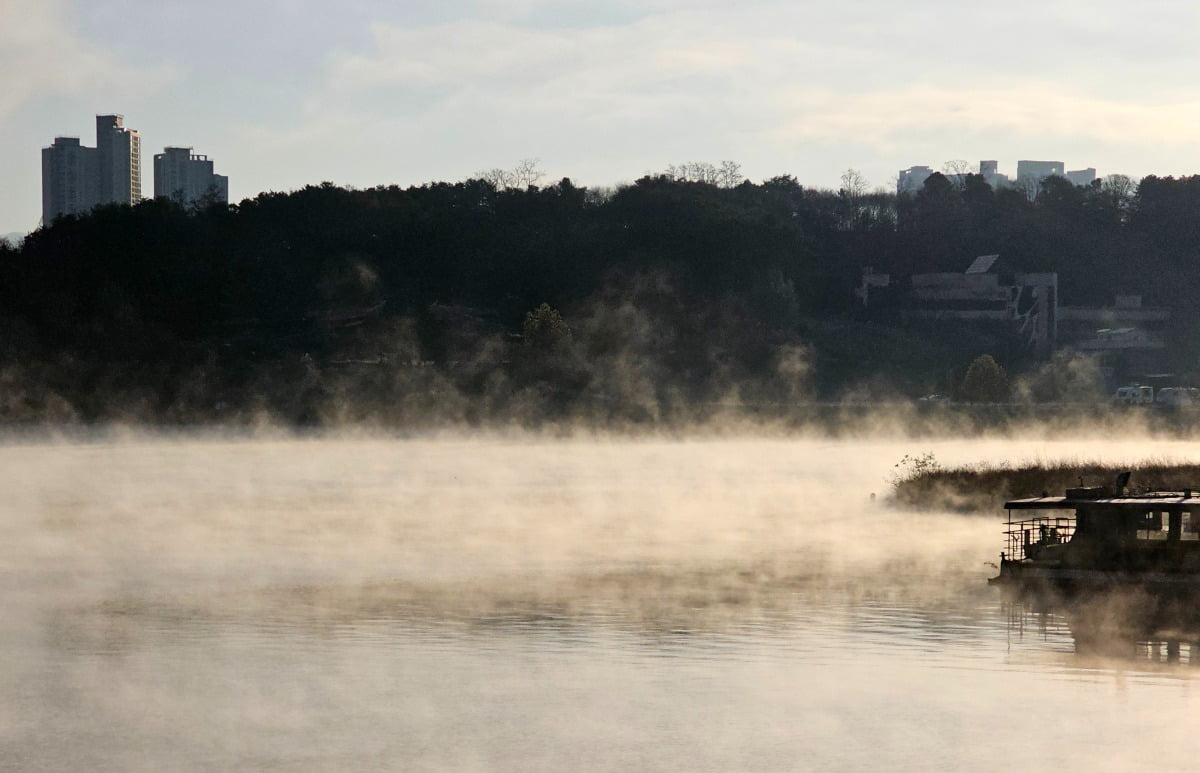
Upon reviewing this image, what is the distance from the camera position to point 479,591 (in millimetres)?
48062

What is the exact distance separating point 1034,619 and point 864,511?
32.3 meters

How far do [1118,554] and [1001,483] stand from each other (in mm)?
27386

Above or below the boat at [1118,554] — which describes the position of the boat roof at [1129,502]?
above

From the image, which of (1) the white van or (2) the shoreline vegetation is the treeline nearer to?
(1) the white van

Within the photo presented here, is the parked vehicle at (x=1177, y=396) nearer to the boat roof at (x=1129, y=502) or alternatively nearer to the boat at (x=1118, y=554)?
the boat roof at (x=1129, y=502)

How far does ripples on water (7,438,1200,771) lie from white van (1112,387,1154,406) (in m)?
110

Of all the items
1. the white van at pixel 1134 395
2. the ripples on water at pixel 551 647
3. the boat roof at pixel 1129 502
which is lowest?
the ripples on water at pixel 551 647

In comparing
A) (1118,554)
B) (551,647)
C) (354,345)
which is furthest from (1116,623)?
(354,345)

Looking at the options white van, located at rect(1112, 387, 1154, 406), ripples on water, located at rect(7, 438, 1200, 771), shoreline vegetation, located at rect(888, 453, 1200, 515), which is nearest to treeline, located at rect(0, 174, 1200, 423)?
white van, located at rect(1112, 387, 1154, 406)

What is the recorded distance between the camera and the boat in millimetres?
46344

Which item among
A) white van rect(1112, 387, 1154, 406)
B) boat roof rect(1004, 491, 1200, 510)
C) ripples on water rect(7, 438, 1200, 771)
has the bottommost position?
ripples on water rect(7, 438, 1200, 771)

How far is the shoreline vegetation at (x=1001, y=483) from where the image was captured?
70.9 m

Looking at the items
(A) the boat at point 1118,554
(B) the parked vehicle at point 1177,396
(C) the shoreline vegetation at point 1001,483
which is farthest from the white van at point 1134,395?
(A) the boat at point 1118,554

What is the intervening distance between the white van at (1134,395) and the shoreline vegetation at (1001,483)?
337 feet
